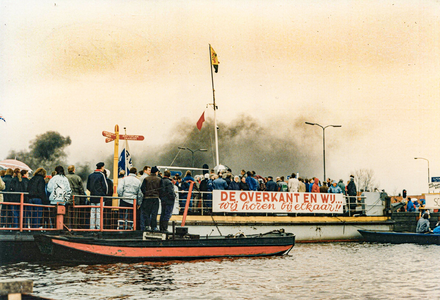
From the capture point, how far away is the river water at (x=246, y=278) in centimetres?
948

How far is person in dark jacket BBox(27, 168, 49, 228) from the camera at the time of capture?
14.3 m

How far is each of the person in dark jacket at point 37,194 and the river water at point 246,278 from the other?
1472 mm

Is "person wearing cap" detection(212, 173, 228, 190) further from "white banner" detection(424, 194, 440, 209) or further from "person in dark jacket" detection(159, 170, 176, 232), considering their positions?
"white banner" detection(424, 194, 440, 209)

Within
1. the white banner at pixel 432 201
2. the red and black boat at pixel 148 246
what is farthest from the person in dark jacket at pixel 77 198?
the white banner at pixel 432 201

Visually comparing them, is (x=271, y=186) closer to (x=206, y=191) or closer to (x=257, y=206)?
(x=257, y=206)

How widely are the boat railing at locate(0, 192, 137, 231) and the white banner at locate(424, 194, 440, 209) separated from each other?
18139 millimetres

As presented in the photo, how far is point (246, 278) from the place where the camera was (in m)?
11.5

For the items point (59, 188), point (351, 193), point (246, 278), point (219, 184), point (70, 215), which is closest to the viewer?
point (246, 278)

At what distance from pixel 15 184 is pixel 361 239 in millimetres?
14916

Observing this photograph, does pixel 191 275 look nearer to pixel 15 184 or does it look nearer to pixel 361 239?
pixel 15 184

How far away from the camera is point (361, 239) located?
77.7ft

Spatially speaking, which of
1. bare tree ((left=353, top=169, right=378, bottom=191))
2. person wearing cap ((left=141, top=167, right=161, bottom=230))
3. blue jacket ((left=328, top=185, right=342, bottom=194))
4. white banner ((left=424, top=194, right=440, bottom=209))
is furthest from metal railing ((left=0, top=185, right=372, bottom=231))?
bare tree ((left=353, top=169, right=378, bottom=191))

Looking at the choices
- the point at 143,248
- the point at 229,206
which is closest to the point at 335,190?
the point at 229,206

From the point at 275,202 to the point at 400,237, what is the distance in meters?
5.54
